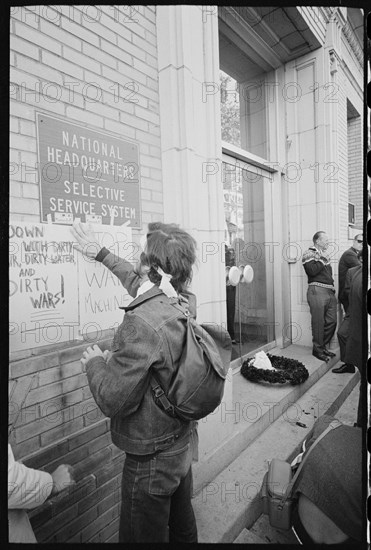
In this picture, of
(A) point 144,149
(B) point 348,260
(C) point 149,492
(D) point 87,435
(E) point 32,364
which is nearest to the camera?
(C) point 149,492

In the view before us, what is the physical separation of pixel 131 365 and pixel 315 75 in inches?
128

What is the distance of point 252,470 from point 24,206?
2.16 meters

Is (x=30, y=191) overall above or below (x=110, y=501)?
above

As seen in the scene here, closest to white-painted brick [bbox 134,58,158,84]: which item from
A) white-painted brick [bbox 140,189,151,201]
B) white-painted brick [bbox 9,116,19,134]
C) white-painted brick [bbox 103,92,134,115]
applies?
white-painted brick [bbox 103,92,134,115]

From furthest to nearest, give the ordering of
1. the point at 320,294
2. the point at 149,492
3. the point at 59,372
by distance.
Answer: the point at 320,294, the point at 59,372, the point at 149,492

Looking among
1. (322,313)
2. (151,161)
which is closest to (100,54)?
(151,161)

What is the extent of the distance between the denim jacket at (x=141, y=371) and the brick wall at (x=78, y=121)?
1.48 feet

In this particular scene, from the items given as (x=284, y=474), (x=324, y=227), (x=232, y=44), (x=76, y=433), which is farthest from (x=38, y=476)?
(x=232, y=44)

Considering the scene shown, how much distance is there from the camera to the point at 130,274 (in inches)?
60.7

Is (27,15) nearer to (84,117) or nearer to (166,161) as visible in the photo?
(84,117)

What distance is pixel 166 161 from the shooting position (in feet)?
6.31

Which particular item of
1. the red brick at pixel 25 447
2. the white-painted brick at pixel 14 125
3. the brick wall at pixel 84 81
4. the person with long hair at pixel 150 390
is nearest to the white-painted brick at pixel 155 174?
the brick wall at pixel 84 81

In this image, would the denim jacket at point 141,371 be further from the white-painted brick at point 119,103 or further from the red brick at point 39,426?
the white-painted brick at point 119,103

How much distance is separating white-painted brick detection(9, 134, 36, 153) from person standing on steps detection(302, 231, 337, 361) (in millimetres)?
1976
